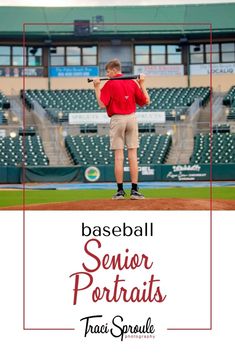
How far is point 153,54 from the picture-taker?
17219 millimetres

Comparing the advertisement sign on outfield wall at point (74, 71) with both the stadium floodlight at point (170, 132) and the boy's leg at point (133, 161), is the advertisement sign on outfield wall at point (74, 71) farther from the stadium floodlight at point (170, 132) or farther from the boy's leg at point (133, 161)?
the boy's leg at point (133, 161)

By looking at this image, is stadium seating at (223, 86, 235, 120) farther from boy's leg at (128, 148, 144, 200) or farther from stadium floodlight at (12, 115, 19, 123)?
boy's leg at (128, 148, 144, 200)

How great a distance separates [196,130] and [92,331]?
1163 centimetres

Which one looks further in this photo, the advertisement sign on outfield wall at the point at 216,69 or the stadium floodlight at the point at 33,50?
the stadium floodlight at the point at 33,50

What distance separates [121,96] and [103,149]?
8.85 m

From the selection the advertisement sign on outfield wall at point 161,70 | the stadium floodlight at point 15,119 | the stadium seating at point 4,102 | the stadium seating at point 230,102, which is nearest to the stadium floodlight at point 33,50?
the stadium seating at point 4,102

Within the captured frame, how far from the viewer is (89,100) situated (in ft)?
50.5

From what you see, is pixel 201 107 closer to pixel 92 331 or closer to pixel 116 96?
pixel 116 96

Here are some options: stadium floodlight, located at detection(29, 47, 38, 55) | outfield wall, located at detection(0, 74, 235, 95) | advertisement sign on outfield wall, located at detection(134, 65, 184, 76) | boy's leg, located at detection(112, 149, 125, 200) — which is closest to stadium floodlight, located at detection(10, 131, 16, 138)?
outfield wall, located at detection(0, 74, 235, 95)

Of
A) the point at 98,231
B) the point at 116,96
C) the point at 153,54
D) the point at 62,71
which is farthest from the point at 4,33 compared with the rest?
the point at 98,231

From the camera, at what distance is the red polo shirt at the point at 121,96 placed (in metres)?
3.18

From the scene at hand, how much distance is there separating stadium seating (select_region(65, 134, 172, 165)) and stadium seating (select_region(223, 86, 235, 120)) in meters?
1.62

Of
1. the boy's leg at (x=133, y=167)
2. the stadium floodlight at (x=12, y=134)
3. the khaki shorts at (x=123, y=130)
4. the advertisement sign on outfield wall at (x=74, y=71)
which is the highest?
the advertisement sign on outfield wall at (x=74, y=71)

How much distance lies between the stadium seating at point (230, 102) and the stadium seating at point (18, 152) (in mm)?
4545
